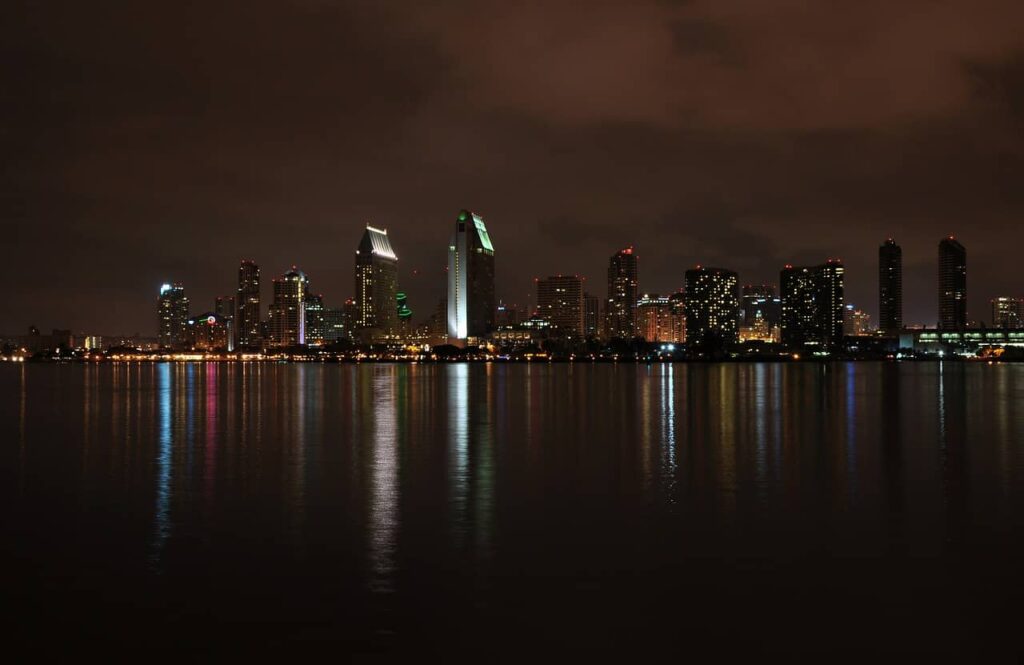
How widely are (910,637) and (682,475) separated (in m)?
12.2

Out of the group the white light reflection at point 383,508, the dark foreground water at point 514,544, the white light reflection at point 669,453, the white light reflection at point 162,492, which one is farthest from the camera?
the white light reflection at point 669,453

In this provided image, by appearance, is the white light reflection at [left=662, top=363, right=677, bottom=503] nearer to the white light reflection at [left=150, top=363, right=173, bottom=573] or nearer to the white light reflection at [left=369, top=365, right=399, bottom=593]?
the white light reflection at [left=369, top=365, right=399, bottom=593]

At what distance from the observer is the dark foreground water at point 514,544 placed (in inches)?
419

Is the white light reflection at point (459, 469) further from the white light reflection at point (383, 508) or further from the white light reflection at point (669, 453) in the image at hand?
the white light reflection at point (669, 453)

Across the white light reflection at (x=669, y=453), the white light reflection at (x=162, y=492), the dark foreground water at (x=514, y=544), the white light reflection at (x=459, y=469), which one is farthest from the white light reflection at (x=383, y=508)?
the white light reflection at (x=669, y=453)

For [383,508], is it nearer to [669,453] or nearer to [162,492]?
[162,492]

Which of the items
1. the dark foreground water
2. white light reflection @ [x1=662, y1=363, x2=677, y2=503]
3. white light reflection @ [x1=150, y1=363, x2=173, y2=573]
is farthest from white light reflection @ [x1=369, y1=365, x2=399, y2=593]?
white light reflection @ [x1=662, y1=363, x2=677, y2=503]

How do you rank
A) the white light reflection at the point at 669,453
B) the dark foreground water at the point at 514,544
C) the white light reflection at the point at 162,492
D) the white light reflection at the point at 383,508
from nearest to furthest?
1. the dark foreground water at the point at 514,544
2. the white light reflection at the point at 383,508
3. the white light reflection at the point at 162,492
4. the white light reflection at the point at 669,453

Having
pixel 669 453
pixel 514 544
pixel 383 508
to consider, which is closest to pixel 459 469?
pixel 383 508

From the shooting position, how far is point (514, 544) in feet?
49.3

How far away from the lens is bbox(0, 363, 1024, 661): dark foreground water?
1063 centimetres

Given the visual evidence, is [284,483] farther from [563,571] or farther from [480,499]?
[563,571]

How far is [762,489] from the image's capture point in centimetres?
2056

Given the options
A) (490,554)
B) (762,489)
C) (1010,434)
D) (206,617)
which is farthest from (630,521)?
(1010,434)
